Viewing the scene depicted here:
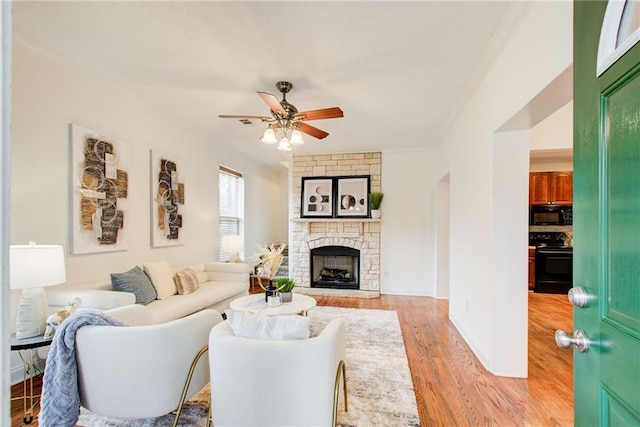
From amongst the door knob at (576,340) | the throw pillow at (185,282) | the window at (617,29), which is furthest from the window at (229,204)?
the window at (617,29)

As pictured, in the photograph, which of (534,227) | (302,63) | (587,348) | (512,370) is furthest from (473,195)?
(534,227)

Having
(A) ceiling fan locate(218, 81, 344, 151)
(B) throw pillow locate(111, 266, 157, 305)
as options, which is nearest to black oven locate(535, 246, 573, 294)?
(A) ceiling fan locate(218, 81, 344, 151)

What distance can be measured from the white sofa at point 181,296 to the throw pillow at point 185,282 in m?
0.07

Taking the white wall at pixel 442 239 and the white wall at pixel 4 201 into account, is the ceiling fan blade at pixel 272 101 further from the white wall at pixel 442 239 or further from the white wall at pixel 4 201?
the white wall at pixel 442 239

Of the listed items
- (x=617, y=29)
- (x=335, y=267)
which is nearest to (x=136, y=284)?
(x=617, y=29)

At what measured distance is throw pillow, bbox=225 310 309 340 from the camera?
1.56m

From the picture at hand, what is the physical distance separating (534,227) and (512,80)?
4.80 m

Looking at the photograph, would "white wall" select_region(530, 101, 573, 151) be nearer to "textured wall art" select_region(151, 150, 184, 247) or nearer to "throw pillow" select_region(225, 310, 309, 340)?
"throw pillow" select_region(225, 310, 309, 340)

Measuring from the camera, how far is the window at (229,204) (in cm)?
543

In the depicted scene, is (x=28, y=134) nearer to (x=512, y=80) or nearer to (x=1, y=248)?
(x=1, y=248)

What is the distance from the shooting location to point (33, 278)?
188 centimetres

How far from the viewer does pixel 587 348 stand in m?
0.89

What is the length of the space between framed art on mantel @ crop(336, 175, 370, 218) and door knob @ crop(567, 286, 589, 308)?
471 centimetres

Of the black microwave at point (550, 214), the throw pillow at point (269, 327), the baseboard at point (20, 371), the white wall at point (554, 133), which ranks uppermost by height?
the white wall at point (554, 133)
